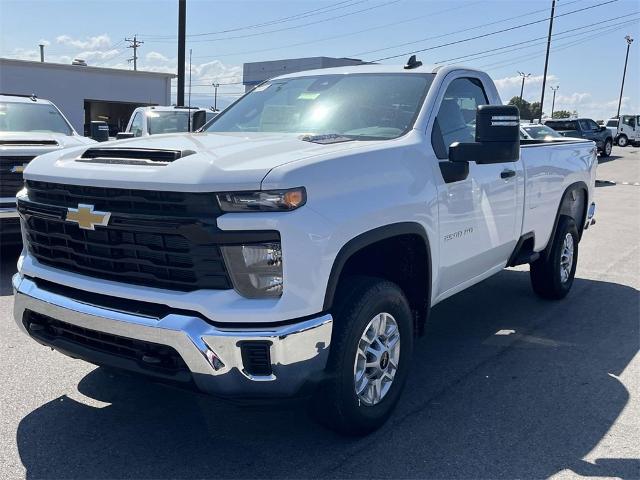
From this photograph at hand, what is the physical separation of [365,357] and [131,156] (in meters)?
1.57

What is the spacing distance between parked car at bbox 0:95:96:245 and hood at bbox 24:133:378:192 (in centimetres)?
355

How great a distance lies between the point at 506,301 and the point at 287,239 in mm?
4205

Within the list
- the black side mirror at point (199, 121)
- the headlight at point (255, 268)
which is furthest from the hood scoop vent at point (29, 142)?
the headlight at point (255, 268)

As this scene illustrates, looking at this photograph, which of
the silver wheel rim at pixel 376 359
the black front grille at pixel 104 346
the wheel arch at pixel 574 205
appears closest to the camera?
the black front grille at pixel 104 346

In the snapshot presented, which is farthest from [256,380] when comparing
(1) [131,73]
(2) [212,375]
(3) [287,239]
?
(1) [131,73]

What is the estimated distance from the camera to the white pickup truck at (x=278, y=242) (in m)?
2.86

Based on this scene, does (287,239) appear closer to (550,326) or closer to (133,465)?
(133,465)

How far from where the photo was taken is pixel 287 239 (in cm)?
285

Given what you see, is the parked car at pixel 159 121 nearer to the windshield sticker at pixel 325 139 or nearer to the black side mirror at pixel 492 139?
the windshield sticker at pixel 325 139

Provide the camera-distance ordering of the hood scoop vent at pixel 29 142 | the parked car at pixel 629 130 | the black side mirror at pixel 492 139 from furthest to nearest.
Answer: the parked car at pixel 629 130
the hood scoop vent at pixel 29 142
the black side mirror at pixel 492 139

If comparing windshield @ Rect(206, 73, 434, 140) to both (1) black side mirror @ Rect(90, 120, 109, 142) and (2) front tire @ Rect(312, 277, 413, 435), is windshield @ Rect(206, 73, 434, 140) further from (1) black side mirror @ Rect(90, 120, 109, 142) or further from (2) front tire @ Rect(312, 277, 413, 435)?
(1) black side mirror @ Rect(90, 120, 109, 142)

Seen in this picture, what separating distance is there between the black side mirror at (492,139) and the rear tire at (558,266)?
246cm

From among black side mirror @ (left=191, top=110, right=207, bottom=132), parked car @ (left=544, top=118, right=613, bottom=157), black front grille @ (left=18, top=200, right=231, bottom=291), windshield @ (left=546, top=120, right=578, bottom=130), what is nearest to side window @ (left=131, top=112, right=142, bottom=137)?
black side mirror @ (left=191, top=110, right=207, bottom=132)

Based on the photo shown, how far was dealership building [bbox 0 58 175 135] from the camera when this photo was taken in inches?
A: 1268
